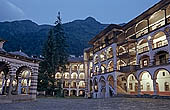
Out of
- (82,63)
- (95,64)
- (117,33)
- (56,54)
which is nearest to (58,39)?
(56,54)

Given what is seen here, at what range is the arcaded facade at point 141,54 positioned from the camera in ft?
77.3

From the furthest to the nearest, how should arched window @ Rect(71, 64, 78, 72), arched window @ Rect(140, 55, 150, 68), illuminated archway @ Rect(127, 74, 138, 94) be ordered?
arched window @ Rect(71, 64, 78, 72) → illuminated archway @ Rect(127, 74, 138, 94) → arched window @ Rect(140, 55, 150, 68)

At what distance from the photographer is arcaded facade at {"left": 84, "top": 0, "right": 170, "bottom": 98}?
23.6 meters

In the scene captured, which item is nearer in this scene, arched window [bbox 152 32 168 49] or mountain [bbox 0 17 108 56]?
arched window [bbox 152 32 168 49]

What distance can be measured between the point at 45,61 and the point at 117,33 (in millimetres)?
16273

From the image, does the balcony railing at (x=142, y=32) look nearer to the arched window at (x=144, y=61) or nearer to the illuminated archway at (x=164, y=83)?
the arched window at (x=144, y=61)

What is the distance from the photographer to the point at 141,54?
1089 inches

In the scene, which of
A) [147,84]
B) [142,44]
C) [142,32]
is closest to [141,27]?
[142,32]

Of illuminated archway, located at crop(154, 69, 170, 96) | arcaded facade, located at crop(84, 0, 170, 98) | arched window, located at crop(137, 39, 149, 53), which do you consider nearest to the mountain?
arcaded facade, located at crop(84, 0, 170, 98)

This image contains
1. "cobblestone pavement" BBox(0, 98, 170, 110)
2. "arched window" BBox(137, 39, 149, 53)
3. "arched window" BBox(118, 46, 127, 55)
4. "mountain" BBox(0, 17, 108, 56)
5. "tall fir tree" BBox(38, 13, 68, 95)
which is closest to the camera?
"cobblestone pavement" BBox(0, 98, 170, 110)

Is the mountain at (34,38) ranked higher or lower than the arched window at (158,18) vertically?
higher

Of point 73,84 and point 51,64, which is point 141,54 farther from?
point 73,84

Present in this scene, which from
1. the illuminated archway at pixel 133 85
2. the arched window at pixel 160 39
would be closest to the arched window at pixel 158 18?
the arched window at pixel 160 39

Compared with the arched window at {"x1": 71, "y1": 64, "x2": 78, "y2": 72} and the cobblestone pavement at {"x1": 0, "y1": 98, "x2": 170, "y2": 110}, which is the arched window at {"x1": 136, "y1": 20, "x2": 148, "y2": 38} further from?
the arched window at {"x1": 71, "y1": 64, "x2": 78, "y2": 72}
